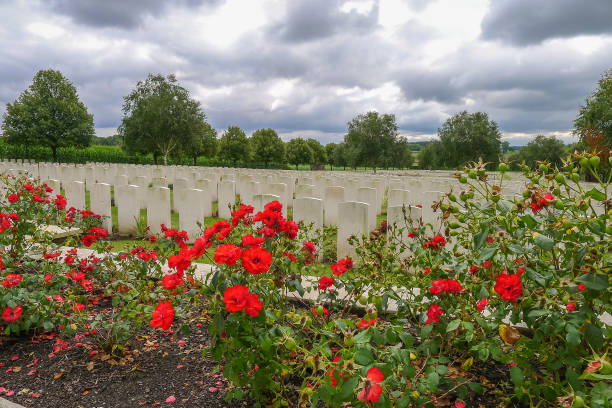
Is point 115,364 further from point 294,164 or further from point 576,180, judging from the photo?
point 294,164

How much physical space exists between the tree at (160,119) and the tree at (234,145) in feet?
84.0

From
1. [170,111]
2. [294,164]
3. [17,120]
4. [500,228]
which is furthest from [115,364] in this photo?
[294,164]

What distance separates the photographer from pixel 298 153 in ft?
250

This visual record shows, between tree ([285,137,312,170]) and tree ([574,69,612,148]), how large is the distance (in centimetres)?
5406

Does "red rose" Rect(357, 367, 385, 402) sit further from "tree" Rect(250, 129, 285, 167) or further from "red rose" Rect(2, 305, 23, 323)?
"tree" Rect(250, 129, 285, 167)

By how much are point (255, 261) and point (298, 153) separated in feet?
248

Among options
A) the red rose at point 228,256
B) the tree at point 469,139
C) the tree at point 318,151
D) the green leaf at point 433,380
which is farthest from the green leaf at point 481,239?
the tree at point 318,151

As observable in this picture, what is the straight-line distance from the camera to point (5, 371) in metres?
2.25

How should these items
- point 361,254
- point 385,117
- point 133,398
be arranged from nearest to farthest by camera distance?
point 133,398 → point 361,254 → point 385,117

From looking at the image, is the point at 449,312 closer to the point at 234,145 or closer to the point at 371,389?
the point at 371,389

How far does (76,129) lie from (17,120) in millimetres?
4778

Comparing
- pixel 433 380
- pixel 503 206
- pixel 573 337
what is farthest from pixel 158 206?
pixel 573 337

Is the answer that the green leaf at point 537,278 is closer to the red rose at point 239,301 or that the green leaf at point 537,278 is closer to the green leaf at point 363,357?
the green leaf at point 363,357

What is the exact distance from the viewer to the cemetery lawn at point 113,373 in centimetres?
196
